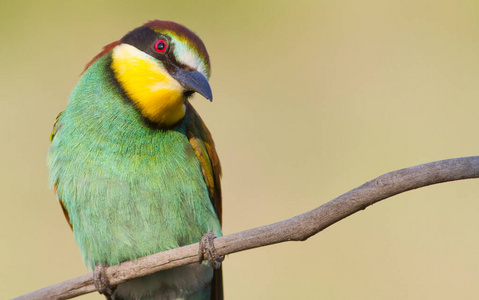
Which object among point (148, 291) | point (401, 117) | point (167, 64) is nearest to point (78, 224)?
point (148, 291)

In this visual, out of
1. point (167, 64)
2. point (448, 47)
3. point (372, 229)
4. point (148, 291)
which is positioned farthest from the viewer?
point (448, 47)

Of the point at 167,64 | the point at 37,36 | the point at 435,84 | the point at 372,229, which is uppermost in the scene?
the point at 37,36

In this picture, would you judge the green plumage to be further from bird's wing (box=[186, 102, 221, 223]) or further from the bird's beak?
the bird's beak

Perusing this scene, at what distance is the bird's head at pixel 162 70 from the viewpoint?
2.44 metres

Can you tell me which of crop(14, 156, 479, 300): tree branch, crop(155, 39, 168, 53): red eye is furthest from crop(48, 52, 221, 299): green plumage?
crop(14, 156, 479, 300): tree branch

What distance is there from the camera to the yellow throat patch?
2.46 m

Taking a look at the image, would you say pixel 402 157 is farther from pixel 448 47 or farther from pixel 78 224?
pixel 78 224

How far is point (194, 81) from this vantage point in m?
2.39

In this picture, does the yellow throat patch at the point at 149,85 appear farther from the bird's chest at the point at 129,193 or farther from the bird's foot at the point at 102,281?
the bird's foot at the point at 102,281

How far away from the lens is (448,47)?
15.4ft

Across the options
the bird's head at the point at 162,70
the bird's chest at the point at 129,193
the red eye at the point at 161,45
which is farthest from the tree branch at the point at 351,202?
the red eye at the point at 161,45

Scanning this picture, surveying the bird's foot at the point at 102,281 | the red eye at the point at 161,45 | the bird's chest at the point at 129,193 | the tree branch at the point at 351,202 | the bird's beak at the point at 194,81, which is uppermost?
the red eye at the point at 161,45

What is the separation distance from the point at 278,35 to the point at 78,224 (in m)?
2.96

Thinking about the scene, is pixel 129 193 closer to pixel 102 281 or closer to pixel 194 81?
pixel 102 281
